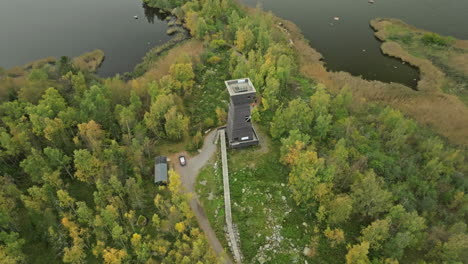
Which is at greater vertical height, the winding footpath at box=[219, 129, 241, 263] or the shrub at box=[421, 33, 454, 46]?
the shrub at box=[421, 33, 454, 46]

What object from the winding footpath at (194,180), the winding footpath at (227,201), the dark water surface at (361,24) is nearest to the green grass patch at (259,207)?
the winding footpath at (227,201)

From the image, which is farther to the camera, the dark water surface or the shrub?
the shrub

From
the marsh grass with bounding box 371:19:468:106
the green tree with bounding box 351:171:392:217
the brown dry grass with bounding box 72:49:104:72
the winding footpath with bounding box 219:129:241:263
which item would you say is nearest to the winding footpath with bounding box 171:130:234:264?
the winding footpath with bounding box 219:129:241:263

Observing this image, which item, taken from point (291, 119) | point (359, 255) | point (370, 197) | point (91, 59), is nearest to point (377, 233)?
point (359, 255)

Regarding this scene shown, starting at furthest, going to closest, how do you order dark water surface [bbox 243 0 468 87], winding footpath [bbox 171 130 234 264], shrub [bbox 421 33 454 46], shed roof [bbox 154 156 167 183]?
shrub [bbox 421 33 454 46], dark water surface [bbox 243 0 468 87], shed roof [bbox 154 156 167 183], winding footpath [bbox 171 130 234 264]

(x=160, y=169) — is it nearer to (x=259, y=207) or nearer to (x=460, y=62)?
(x=259, y=207)

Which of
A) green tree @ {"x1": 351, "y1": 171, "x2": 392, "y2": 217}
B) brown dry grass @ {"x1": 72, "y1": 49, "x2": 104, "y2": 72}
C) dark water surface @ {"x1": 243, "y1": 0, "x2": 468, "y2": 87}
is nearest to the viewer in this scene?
green tree @ {"x1": 351, "y1": 171, "x2": 392, "y2": 217}

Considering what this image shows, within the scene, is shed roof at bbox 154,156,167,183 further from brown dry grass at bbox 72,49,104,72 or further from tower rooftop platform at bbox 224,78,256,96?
brown dry grass at bbox 72,49,104,72

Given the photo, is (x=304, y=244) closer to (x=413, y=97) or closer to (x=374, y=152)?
(x=374, y=152)
